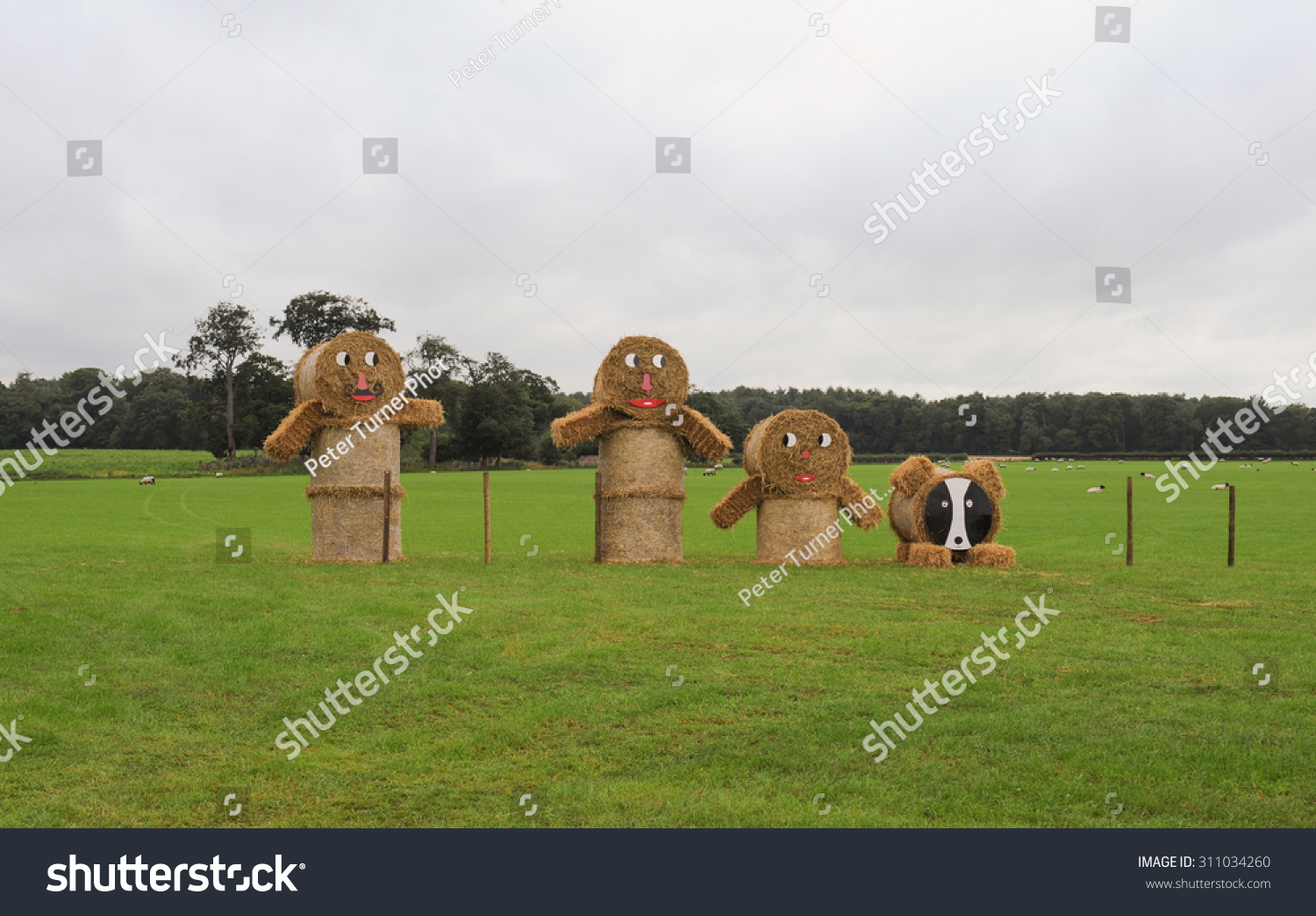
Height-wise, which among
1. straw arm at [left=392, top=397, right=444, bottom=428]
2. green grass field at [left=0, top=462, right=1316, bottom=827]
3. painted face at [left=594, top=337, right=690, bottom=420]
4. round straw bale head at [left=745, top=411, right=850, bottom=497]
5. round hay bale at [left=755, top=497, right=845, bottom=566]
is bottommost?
green grass field at [left=0, top=462, right=1316, bottom=827]

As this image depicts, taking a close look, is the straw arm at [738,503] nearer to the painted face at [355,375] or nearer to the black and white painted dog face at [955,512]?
the black and white painted dog face at [955,512]

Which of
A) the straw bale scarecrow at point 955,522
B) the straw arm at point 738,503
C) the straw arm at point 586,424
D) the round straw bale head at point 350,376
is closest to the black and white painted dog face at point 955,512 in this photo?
the straw bale scarecrow at point 955,522

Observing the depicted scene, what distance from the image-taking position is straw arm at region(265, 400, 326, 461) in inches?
655

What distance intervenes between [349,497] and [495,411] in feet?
209

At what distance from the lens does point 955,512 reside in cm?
1744

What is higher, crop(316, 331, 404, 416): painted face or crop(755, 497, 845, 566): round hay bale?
crop(316, 331, 404, 416): painted face

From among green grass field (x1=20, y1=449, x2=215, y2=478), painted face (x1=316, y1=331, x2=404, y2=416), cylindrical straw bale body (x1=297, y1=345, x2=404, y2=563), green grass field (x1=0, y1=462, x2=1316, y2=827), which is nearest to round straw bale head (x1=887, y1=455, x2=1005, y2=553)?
green grass field (x1=0, y1=462, x2=1316, y2=827)

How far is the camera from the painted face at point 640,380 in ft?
56.0

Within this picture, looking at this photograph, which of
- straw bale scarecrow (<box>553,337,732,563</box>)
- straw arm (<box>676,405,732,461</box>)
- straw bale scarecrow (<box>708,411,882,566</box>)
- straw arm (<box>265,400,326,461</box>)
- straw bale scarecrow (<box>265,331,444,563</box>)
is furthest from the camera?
straw arm (<box>676,405,732,461</box>)

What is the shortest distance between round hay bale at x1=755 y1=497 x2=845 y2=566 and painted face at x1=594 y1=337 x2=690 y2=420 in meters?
2.55

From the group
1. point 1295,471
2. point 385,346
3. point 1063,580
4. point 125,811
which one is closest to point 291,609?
point 125,811

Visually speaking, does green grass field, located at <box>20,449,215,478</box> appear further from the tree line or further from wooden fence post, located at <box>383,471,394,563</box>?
wooden fence post, located at <box>383,471,394,563</box>

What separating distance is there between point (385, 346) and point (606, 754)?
40.4 feet

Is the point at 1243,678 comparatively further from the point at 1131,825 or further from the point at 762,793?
the point at 762,793
